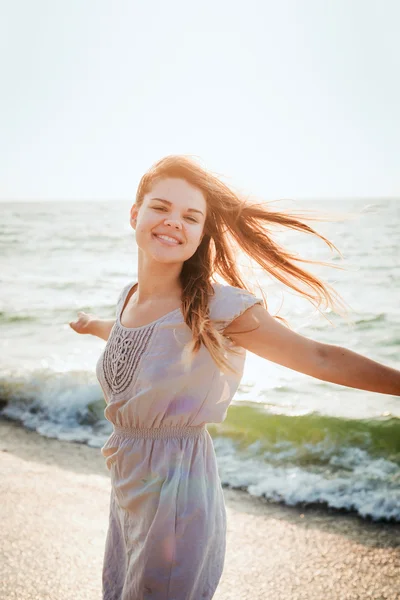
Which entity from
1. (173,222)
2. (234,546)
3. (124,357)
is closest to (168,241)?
(173,222)

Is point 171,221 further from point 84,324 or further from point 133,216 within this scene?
point 84,324

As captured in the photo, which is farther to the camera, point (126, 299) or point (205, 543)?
point (126, 299)

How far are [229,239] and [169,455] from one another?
86 cm

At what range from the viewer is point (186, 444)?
1.98 m

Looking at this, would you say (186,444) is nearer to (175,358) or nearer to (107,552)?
(175,358)

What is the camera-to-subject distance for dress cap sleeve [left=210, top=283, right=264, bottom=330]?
1883mm

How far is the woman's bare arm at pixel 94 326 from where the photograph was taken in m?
2.60

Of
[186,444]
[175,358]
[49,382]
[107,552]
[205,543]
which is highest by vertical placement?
[175,358]

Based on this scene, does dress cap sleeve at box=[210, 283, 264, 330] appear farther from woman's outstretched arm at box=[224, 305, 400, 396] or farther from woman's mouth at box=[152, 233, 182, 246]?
woman's mouth at box=[152, 233, 182, 246]

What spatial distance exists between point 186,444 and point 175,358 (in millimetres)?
311

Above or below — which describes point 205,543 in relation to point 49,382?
above

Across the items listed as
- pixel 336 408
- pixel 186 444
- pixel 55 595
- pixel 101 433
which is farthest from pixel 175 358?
pixel 336 408

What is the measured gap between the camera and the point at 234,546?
3.69 meters

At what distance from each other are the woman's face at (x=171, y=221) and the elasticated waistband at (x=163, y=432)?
0.60m
